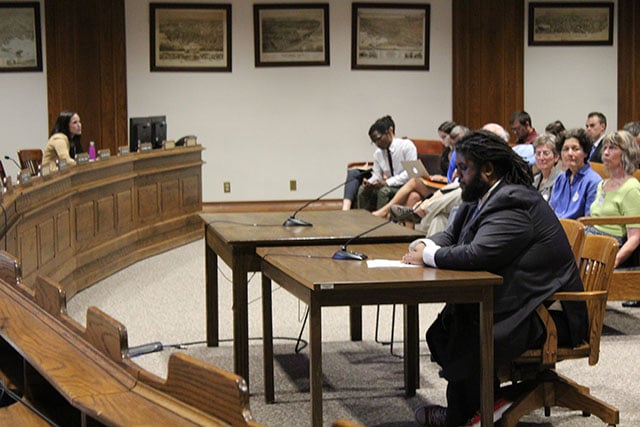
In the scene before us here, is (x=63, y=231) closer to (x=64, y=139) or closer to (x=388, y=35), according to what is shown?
(x=64, y=139)

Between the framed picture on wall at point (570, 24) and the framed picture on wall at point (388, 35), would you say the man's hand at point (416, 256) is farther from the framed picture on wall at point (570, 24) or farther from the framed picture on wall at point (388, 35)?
the framed picture on wall at point (570, 24)

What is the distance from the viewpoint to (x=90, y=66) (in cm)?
1261

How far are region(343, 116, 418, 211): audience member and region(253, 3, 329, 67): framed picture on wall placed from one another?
3097 millimetres

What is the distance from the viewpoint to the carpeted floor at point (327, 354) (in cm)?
480

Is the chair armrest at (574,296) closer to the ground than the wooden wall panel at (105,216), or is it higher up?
higher up

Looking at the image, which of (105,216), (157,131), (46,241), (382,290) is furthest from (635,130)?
(382,290)

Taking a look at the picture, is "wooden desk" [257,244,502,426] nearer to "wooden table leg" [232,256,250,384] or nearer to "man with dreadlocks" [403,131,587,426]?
"man with dreadlocks" [403,131,587,426]

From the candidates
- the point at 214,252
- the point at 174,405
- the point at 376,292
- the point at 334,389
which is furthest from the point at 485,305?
the point at 214,252

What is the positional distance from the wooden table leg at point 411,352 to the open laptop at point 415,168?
183 inches

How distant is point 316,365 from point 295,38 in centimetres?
943

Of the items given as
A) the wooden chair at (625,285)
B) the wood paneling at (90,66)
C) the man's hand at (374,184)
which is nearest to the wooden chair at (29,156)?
the wood paneling at (90,66)

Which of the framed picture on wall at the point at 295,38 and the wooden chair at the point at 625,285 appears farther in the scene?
the framed picture on wall at the point at 295,38

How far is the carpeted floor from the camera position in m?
4.80

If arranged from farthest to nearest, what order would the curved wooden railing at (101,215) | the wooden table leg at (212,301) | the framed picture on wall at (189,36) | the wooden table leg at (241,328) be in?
the framed picture on wall at (189,36), the curved wooden railing at (101,215), the wooden table leg at (212,301), the wooden table leg at (241,328)
